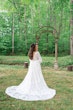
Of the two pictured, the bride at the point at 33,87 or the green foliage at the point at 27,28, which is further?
the green foliage at the point at 27,28

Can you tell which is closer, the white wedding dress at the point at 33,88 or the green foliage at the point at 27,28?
the white wedding dress at the point at 33,88

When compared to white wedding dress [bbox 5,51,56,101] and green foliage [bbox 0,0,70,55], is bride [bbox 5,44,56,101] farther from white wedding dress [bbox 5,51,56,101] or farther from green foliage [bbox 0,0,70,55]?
green foliage [bbox 0,0,70,55]

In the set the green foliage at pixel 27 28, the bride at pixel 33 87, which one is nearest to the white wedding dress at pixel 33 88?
the bride at pixel 33 87

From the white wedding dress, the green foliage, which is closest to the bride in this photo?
the white wedding dress

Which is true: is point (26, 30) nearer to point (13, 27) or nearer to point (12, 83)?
point (13, 27)

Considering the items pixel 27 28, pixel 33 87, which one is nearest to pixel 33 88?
pixel 33 87

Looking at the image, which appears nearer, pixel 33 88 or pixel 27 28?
pixel 33 88

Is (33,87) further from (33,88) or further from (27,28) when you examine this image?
(27,28)

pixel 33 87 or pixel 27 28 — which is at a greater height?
pixel 27 28

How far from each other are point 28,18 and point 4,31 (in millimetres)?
2681

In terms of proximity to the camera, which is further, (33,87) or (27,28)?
(27,28)

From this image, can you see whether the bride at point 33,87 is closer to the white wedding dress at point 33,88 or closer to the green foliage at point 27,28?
the white wedding dress at point 33,88

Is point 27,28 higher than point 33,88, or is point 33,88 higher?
point 27,28

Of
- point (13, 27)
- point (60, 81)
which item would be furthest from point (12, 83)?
point (13, 27)
